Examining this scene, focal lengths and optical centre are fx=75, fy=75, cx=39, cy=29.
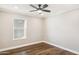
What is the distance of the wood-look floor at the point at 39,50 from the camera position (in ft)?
3.11

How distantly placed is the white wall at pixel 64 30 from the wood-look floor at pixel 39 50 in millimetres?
95

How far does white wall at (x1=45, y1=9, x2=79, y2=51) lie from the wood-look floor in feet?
0.31

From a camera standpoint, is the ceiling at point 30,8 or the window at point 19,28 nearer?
the ceiling at point 30,8

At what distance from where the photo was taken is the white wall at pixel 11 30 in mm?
951

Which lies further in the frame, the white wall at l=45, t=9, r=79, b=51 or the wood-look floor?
the white wall at l=45, t=9, r=79, b=51

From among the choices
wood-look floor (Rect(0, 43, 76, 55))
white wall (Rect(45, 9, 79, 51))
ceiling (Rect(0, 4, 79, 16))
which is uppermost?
ceiling (Rect(0, 4, 79, 16))

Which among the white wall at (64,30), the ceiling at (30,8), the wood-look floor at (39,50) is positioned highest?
the ceiling at (30,8)

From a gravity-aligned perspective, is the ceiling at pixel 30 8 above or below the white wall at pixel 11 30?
above

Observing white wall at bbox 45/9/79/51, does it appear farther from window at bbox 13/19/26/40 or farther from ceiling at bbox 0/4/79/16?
window at bbox 13/19/26/40

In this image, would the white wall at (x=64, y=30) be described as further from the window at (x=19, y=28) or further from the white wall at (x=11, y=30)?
the window at (x=19, y=28)

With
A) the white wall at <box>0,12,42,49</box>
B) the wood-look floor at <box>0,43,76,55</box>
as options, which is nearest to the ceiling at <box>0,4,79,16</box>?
the white wall at <box>0,12,42,49</box>

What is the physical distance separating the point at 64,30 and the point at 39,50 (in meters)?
0.47

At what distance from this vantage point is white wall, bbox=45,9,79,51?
1.06 metres

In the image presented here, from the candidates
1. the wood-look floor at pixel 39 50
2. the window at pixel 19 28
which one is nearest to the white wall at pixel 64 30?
the wood-look floor at pixel 39 50
